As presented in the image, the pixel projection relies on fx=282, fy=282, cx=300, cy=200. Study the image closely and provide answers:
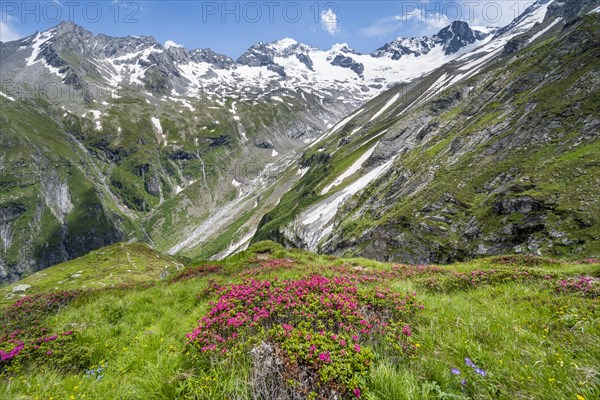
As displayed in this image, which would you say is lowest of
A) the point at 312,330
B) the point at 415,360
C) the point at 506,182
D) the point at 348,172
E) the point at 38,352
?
the point at 348,172

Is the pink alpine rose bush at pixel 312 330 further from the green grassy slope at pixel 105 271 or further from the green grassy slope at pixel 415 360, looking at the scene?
the green grassy slope at pixel 105 271

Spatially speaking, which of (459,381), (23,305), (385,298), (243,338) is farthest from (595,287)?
(23,305)

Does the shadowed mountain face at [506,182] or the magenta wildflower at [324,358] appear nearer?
the magenta wildflower at [324,358]

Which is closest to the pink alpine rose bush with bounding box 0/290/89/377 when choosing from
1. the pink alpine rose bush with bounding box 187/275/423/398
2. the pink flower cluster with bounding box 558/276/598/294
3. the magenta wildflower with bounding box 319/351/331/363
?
the pink alpine rose bush with bounding box 187/275/423/398

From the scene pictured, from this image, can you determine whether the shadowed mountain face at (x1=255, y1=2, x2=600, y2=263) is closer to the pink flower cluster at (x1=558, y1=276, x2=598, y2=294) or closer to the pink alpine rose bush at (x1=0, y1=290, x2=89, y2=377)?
the pink flower cluster at (x1=558, y1=276, x2=598, y2=294)

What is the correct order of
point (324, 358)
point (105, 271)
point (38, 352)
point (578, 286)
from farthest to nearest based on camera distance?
point (105, 271), point (578, 286), point (38, 352), point (324, 358)

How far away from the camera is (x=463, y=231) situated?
94.8ft

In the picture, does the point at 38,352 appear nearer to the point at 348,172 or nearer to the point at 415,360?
the point at 415,360

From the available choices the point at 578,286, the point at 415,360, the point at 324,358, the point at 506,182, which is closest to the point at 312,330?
the point at 324,358

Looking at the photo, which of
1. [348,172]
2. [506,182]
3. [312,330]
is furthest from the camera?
[348,172]

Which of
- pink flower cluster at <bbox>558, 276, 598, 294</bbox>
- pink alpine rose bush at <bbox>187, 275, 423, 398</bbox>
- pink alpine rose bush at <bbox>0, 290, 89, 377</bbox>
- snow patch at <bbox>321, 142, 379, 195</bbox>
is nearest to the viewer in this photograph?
pink alpine rose bush at <bbox>187, 275, 423, 398</bbox>

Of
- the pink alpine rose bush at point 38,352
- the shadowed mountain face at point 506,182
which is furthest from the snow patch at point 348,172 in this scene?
the pink alpine rose bush at point 38,352

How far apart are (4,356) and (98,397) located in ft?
12.1

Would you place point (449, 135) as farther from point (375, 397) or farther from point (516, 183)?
point (375, 397)
